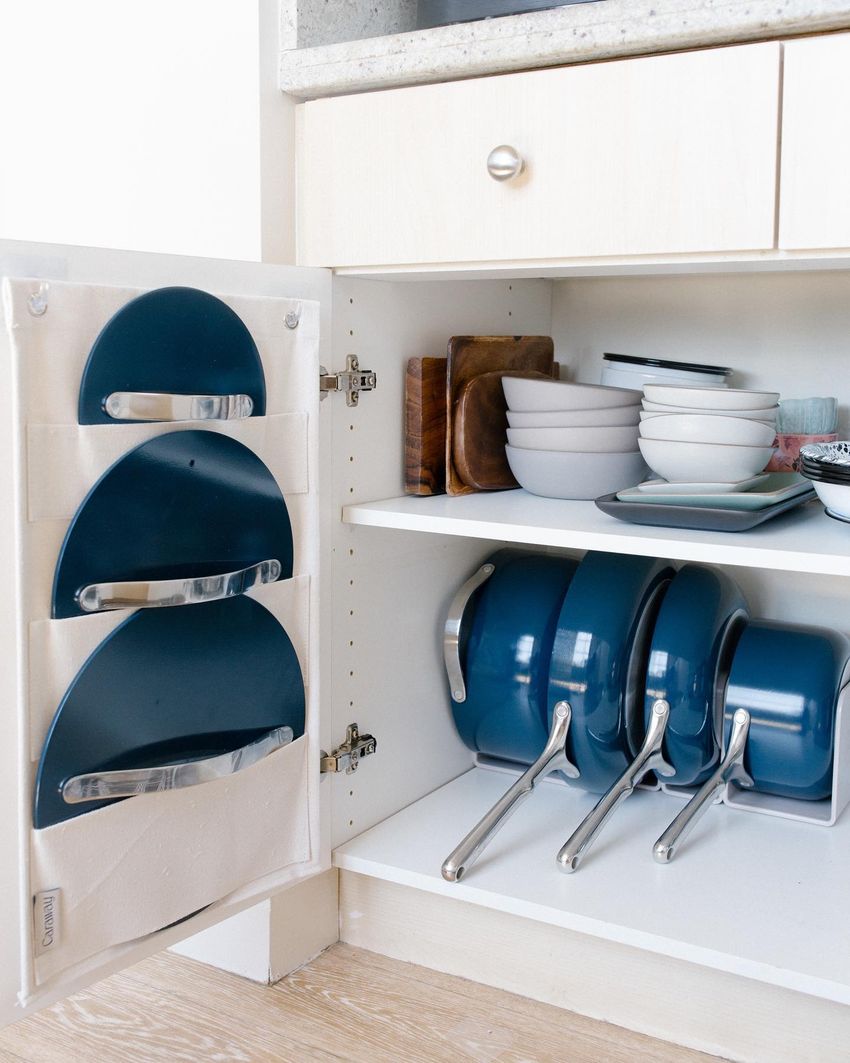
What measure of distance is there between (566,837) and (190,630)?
57 cm

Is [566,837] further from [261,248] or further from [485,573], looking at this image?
[261,248]

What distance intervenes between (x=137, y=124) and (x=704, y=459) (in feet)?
2.33

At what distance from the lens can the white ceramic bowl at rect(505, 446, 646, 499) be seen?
4.17 feet

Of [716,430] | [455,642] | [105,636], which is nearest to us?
[105,636]

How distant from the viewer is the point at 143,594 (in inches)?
33.2

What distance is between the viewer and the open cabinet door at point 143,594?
0.80 metres

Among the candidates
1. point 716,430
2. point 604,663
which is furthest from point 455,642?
point 716,430

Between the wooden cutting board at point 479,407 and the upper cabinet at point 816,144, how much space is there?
1.56 feet

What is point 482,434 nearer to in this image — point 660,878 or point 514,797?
point 514,797

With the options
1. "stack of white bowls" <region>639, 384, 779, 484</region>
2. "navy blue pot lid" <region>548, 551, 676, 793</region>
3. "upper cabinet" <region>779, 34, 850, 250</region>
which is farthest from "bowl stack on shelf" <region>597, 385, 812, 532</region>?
"upper cabinet" <region>779, 34, 850, 250</region>

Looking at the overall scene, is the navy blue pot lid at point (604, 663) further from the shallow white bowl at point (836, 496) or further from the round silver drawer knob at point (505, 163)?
the round silver drawer knob at point (505, 163)

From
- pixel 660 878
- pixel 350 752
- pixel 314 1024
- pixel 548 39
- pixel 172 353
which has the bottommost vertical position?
pixel 314 1024

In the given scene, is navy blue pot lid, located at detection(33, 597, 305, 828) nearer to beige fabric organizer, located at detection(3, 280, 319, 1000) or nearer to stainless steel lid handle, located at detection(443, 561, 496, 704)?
beige fabric organizer, located at detection(3, 280, 319, 1000)

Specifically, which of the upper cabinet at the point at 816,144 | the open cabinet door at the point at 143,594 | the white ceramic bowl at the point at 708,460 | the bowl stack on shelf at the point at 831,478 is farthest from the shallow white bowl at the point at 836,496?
the open cabinet door at the point at 143,594
